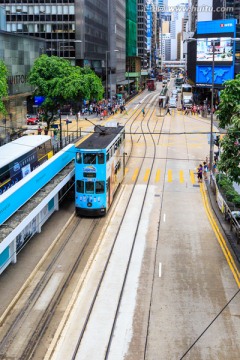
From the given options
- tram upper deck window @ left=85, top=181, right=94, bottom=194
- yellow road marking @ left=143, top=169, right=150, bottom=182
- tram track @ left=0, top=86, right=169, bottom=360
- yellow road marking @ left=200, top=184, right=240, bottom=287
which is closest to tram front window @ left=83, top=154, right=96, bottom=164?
tram upper deck window @ left=85, top=181, right=94, bottom=194

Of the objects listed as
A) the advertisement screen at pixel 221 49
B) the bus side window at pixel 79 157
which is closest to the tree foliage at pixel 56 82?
the bus side window at pixel 79 157

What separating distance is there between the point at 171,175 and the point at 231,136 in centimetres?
1981

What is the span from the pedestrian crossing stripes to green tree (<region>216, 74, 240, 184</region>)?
631 inches

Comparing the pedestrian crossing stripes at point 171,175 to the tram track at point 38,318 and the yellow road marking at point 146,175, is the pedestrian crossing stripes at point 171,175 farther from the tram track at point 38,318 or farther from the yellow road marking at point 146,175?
the tram track at point 38,318

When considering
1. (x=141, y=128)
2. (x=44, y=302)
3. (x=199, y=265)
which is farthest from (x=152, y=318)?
(x=141, y=128)

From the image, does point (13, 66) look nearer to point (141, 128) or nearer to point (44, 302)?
point (141, 128)

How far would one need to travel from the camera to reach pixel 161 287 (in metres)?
22.7

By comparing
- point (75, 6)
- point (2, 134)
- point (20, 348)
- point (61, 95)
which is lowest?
point (20, 348)

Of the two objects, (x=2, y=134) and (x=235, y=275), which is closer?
(x=235, y=275)

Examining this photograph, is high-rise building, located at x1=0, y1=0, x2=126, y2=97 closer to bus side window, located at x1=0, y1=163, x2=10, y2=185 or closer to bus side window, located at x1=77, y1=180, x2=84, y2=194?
bus side window, located at x1=77, y1=180, x2=84, y2=194

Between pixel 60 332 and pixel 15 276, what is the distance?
231 inches

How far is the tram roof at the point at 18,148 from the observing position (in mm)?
29020

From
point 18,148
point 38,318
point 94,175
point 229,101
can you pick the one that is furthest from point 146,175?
point 38,318

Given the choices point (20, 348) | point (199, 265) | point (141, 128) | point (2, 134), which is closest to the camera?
point (20, 348)
